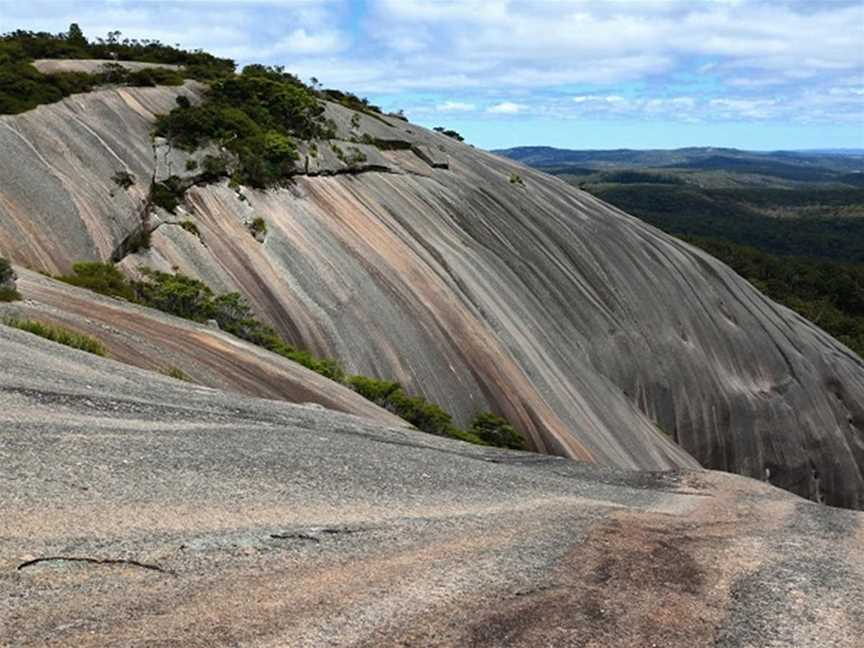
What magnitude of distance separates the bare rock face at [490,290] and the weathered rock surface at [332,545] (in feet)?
42.3

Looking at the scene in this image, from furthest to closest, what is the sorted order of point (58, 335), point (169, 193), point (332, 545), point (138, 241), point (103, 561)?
1. point (169, 193)
2. point (138, 241)
3. point (58, 335)
4. point (332, 545)
5. point (103, 561)

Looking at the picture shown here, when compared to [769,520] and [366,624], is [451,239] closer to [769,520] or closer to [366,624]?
[769,520]

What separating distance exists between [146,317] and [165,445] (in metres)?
9.81

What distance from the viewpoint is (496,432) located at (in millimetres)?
26938

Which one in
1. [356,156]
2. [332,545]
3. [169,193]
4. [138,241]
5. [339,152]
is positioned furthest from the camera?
[356,156]

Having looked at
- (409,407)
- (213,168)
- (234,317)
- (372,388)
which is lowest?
(409,407)

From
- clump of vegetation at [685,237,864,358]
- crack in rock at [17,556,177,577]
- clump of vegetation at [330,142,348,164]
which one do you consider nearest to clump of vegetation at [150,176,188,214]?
clump of vegetation at [330,142,348,164]

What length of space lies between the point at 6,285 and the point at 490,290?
21.4 meters

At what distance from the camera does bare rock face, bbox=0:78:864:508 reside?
26812 mm

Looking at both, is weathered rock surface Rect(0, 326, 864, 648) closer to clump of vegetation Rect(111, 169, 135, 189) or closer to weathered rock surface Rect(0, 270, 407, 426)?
weathered rock surface Rect(0, 270, 407, 426)

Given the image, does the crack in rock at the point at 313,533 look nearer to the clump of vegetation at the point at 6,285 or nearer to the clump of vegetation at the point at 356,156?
the clump of vegetation at the point at 6,285

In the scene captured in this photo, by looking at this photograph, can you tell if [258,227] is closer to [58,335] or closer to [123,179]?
[123,179]

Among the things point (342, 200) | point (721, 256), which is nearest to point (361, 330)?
point (342, 200)

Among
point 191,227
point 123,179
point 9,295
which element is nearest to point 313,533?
point 9,295
